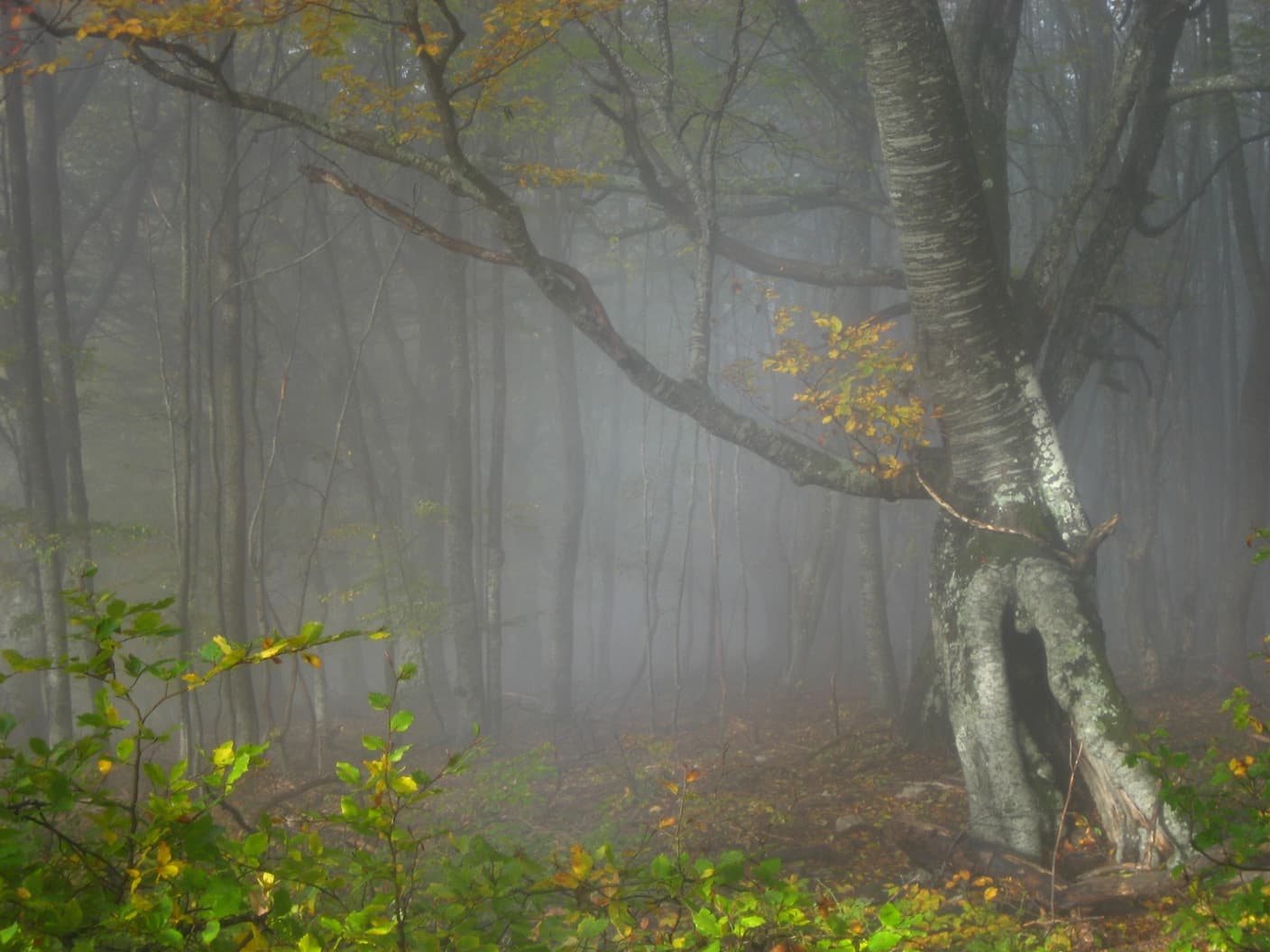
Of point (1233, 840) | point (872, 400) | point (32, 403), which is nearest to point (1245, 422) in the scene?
point (872, 400)

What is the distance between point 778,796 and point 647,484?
774cm

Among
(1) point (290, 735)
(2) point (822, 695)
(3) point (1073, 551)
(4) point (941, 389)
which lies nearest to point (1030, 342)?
(4) point (941, 389)

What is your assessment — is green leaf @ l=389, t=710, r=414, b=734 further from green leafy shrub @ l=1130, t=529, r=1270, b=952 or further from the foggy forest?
green leafy shrub @ l=1130, t=529, r=1270, b=952

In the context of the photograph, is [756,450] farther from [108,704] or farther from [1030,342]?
[108,704]

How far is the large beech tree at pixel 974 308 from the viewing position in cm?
627

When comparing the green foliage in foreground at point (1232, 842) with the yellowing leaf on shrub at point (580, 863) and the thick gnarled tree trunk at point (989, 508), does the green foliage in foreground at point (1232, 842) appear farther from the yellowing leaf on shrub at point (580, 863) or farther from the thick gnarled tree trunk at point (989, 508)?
the thick gnarled tree trunk at point (989, 508)

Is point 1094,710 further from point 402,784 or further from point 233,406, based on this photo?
point 233,406

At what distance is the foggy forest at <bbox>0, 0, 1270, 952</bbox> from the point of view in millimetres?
2350

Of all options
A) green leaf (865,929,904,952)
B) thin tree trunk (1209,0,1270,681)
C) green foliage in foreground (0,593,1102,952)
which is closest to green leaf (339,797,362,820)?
green foliage in foreground (0,593,1102,952)

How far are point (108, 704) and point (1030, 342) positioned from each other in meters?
7.77

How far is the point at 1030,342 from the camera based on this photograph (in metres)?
7.86

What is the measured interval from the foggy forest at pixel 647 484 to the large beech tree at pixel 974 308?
0.12 feet

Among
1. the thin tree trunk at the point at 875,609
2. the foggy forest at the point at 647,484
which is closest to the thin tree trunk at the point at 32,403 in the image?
the foggy forest at the point at 647,484

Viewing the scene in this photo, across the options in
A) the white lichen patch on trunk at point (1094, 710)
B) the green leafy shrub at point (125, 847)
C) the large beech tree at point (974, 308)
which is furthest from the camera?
the large beech tree at point (974, 308)
